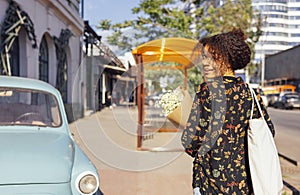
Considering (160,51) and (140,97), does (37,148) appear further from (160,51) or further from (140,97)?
(140,97)

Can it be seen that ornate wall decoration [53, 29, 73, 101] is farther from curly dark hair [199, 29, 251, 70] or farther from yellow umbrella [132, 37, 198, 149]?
curly dark hair [199, 29, 251, 70]

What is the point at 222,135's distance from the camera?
1.88 meters

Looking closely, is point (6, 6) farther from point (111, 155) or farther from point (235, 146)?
point (235, 146)

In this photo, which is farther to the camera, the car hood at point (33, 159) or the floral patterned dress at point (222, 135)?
the car hood at point (33, 159)

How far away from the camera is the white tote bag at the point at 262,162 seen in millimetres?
1819

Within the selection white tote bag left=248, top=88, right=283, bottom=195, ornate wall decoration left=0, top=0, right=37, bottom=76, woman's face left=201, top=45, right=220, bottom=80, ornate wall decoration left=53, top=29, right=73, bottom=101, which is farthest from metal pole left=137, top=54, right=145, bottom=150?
white tote bag left=248, top=88, right=283, bottom=195

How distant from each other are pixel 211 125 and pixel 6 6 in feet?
23.5

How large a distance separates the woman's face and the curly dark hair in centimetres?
3

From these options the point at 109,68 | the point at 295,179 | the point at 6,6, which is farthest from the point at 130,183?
the point at 6,6

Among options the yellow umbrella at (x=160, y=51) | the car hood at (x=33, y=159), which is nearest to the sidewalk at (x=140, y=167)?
the yellow umbrella at (x=160, y=51)

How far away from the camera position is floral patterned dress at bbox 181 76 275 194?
6.08 ft

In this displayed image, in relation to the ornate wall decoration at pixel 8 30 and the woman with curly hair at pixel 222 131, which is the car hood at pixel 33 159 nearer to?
the woman with curly hair at pixel 222 131

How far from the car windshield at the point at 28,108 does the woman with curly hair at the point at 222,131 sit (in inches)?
92.1

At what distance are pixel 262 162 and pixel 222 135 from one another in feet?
0.86
